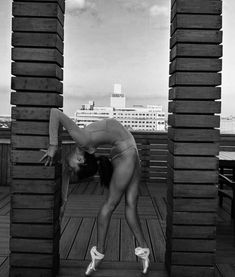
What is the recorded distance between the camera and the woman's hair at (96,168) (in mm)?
2670

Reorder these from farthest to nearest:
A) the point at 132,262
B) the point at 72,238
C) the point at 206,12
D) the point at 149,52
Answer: the point at 149,52 < the point at 72,238 < the point at 132,262 < the point at 206,12

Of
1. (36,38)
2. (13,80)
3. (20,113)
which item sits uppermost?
(36,38)

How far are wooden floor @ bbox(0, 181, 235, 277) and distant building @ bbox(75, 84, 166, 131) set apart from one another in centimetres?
123

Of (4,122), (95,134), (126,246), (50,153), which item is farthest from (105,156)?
(4,122)

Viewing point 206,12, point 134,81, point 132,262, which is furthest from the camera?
point 134,81

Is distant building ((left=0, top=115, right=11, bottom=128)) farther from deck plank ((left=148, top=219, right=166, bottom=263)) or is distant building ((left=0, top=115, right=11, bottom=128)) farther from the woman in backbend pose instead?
the woman in backbend pose

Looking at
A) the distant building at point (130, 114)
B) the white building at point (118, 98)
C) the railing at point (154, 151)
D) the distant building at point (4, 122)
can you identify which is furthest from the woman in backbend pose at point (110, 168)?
the railing at point (154, 151)

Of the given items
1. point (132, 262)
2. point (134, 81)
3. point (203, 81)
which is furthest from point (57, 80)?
point (134, 81)

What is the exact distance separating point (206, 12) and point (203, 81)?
0.47 m

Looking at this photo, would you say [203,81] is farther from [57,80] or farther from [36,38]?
[36,38]

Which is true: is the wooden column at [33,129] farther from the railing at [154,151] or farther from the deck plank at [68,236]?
the railing at [154,151]

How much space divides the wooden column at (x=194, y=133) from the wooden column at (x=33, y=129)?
2.79 feet

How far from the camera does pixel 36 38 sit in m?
2.55

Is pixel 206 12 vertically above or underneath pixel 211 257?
above
